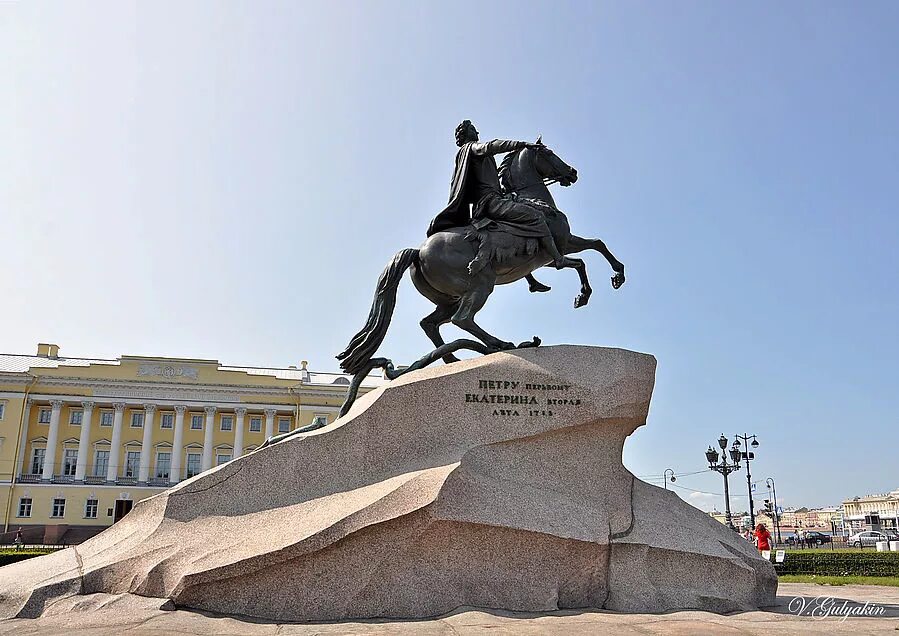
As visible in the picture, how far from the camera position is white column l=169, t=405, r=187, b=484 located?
2194 inches

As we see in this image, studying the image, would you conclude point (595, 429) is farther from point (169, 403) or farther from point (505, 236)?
point (169, 403)

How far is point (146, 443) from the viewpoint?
5541 cm

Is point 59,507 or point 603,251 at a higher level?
point 603,251

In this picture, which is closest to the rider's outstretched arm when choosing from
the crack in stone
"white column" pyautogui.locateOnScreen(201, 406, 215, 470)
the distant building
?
the crack in stone

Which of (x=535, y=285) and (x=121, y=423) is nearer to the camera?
(x=535, y=285)

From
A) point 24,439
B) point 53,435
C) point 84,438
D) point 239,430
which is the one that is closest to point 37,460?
point 24,439

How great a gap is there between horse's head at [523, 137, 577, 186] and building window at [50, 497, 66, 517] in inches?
2115

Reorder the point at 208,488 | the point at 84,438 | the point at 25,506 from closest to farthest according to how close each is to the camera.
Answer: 1. the point at 208,488
2. the point at 25,506
3. the point at 84,438

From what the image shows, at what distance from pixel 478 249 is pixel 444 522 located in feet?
12.7

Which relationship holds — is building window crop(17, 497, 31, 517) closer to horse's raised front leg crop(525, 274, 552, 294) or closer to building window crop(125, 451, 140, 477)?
building window crop(125, 451, 140, 477)

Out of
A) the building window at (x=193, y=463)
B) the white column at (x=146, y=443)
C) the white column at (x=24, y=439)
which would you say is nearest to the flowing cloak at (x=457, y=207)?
the white column at (x=146, y=443)

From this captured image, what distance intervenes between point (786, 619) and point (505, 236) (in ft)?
17.4

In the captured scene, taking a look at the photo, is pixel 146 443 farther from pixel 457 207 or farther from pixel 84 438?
pixel 457 207

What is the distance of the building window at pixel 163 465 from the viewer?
183ft
